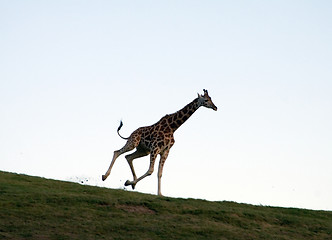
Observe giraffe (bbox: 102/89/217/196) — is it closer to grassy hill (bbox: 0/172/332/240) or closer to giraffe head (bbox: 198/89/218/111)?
giraffe head (bbox: 198/89/218/111)

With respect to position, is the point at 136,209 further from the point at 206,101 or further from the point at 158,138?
the point at 206,101

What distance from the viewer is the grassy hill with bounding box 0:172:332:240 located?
58.9ft

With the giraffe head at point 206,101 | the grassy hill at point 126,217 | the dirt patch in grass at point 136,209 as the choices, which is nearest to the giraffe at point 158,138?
the giraffe head at point 206,101

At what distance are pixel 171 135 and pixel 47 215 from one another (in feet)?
22.0

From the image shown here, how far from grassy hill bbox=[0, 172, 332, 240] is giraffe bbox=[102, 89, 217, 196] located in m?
1.88

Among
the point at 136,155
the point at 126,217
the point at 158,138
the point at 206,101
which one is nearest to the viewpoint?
the point at 126,217

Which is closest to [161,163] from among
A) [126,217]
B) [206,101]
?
[206,101]

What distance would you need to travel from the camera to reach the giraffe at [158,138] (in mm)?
23844

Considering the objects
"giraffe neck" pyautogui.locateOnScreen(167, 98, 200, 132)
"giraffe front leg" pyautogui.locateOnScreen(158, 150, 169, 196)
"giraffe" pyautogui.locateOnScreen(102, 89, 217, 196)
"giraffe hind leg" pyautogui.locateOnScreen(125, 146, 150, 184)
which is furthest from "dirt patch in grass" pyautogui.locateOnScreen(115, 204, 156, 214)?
"giraffe neck" pyautogui.locateOnScreen(167, 98, 200, 132)

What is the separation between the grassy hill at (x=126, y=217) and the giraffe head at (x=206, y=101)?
11.5ft

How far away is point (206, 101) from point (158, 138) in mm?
2108

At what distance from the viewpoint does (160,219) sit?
19391 mm

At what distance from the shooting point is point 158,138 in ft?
78.5

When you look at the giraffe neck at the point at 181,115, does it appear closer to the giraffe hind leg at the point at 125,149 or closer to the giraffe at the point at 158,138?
the giraffe at the point at 158,138
